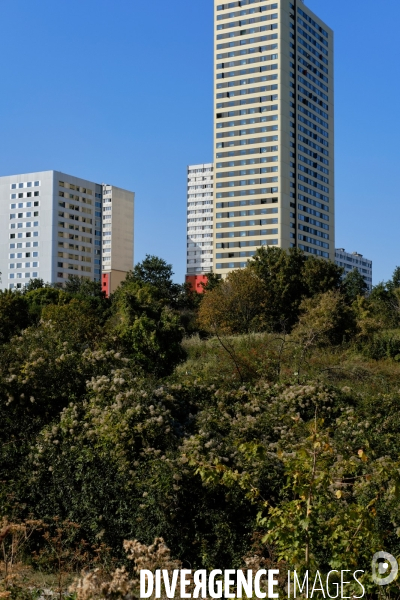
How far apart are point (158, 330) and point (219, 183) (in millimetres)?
72343

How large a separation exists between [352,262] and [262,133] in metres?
82.8

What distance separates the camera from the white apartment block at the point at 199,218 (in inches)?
5458

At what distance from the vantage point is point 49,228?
→ 361ft

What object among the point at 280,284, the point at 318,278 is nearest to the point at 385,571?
the point at 280,284

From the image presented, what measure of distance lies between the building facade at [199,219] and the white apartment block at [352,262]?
3152cm

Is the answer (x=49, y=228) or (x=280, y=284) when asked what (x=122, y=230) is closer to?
(x=49, y=228)

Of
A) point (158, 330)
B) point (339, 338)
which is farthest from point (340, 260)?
point (158, 330)

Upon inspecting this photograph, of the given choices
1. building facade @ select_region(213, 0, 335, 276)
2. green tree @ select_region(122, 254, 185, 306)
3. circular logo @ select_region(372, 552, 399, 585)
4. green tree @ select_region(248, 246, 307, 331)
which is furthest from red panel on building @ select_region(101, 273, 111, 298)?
circular logo @ select_region(372, 552, 399, 585)

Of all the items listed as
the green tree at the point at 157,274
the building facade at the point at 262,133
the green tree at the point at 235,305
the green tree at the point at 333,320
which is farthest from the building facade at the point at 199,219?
the green tree at the point at 333,320

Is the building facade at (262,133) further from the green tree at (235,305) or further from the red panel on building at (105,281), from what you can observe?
the green tree at (235,305)

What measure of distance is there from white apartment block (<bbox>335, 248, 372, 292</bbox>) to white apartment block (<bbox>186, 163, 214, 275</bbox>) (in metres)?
31.5

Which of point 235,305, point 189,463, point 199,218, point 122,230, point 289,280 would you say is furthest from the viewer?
point 199,218

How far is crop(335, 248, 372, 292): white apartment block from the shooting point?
159462mm

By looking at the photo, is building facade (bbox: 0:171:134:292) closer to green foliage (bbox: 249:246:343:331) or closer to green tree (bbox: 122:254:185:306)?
green tree (bbox: 122:254:185:306)
